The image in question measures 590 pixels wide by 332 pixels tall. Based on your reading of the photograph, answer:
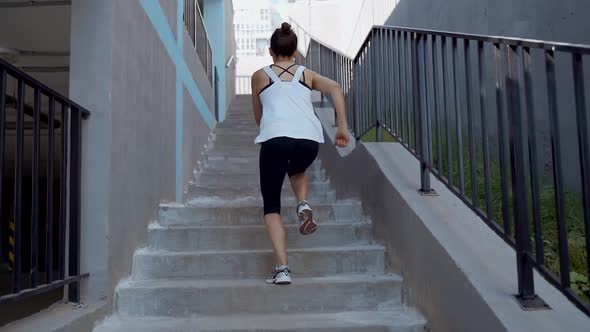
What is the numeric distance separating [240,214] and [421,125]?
56.9 inches

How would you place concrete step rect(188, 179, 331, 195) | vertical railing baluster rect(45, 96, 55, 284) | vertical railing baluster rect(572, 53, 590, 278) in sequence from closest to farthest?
vertical railing baluster rect(572, 53, 590, 278) → vertical railing baluster rect(45, 96, 55, 284) → concrete step rect(188, 179, 331, 195)

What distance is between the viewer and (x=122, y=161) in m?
2.84

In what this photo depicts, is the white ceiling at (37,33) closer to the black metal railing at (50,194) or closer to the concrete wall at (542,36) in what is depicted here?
the black metal railing at (50,194)

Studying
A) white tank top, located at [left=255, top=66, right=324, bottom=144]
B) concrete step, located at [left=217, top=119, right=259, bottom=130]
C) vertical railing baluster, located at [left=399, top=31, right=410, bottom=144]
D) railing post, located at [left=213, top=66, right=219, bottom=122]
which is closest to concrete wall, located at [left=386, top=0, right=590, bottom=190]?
vertical railing baluster, located at [left=399, top=31, right=410, bottom=144]

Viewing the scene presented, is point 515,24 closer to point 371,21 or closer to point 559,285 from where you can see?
point 559,285

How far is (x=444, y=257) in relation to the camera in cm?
224

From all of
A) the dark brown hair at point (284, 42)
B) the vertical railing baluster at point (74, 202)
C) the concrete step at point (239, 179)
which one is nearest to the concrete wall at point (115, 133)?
the vertical railing baluster at point (74, 202)

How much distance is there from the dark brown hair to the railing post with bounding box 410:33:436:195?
0.68 metres

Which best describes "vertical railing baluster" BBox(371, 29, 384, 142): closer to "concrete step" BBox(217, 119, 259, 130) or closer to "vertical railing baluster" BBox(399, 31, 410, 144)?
"vertical railing baluster" BBox(399, 31, 410, 144)

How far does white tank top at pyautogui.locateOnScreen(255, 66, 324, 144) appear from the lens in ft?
9.38

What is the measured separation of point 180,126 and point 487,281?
339 centimetres

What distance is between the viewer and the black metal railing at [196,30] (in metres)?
5.88

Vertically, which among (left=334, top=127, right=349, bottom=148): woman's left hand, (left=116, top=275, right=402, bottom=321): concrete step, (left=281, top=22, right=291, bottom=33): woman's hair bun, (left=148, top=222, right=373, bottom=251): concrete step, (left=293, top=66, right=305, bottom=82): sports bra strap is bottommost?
(left=116, top=275, right=402, bottom=321): concrete step

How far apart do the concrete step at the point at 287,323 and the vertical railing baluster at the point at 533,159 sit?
0.80 meters
